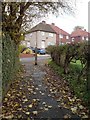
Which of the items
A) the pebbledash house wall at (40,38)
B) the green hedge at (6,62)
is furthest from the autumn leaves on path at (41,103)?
the pebbledash house wall at (40,38)

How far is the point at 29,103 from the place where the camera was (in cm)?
762

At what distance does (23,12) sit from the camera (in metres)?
15.9

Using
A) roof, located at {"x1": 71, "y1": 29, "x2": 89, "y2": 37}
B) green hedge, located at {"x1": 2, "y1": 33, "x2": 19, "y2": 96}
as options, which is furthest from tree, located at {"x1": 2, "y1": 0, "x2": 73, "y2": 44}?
roof, located at {"x1": 71, "y1": 29, "x2": 89, "y2": 37}

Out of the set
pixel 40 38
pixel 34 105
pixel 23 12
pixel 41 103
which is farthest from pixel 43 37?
pixel 34 105

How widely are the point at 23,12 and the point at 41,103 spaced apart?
947 centimetres

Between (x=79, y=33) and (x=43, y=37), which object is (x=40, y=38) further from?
(x=79, y=33)

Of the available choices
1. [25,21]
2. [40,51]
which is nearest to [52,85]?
[25,21]

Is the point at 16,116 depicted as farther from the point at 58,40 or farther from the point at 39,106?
the point at 58,40

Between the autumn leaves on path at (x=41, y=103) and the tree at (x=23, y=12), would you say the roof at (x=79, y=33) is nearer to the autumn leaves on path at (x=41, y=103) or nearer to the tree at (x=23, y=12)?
the tree at (x=23, y=12)

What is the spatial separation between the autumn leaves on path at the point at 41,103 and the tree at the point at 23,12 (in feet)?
15.4

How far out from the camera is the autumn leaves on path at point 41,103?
6.53m

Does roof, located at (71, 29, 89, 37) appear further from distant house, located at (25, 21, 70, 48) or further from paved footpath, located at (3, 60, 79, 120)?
paved footpath, located at (3, 60, 79, 120)

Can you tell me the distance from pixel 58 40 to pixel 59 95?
2355 inches

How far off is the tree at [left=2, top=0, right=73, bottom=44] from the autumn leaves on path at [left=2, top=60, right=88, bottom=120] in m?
4.69
